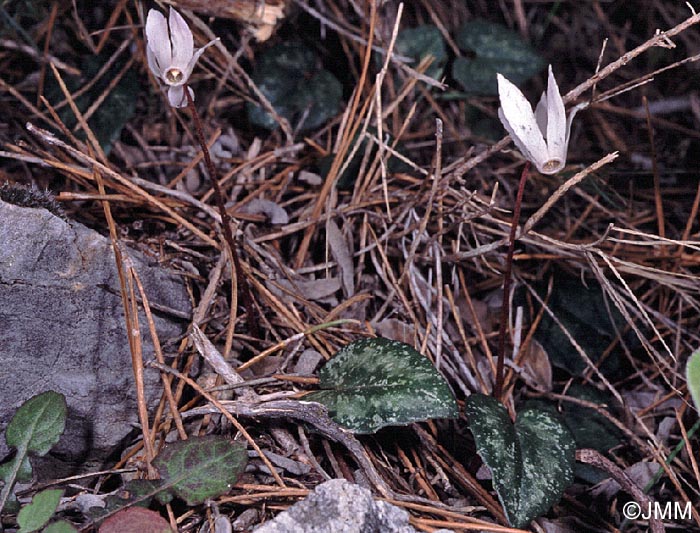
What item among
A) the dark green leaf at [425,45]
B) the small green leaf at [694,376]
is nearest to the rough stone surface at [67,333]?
the small green leaf at [694,376]

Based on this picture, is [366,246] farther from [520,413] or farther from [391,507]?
[391,507]

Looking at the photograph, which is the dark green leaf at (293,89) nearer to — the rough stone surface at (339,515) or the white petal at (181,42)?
the white petal at (181,42)

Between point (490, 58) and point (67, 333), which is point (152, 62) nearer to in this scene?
point (67, 333)

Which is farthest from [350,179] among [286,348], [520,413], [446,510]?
[446,510]

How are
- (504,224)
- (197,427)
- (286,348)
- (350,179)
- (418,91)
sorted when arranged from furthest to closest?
(418,91)
(350,179)
(504,224)
(286,348)
(197,427)

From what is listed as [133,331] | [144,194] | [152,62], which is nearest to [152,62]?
[152,62]

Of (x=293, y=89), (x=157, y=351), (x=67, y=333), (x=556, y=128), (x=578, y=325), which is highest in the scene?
(x=293, y=89)

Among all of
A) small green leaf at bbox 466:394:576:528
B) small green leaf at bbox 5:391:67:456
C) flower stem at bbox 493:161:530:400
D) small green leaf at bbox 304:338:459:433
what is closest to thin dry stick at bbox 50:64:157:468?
small green leaf at bbox 5:391:67:456
